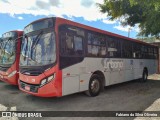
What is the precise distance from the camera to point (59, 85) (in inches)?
263

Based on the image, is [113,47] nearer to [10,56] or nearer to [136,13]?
[10,56]

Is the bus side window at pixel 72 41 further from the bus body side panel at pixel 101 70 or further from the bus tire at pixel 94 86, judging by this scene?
the bus tire at pixel 94 86

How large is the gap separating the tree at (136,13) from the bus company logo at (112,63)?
9.59 feet

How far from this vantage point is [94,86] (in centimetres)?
872

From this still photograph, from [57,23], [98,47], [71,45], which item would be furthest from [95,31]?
[57,23]

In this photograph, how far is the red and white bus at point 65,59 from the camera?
264 inches

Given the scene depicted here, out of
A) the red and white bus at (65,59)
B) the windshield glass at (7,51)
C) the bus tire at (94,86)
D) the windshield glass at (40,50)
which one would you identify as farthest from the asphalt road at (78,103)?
the windshield glass at (7,51)

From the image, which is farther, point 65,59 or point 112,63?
point 112,63

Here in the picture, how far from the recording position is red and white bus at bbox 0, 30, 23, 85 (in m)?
9.41

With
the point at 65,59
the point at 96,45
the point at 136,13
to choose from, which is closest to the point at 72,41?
the point at 65,59

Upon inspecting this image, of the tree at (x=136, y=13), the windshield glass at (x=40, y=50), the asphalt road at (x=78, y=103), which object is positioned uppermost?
the tree at (x=136, y=13)

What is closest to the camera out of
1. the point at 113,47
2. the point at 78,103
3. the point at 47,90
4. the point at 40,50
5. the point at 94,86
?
the point at 47,90

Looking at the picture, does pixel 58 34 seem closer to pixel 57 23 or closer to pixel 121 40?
pixel 57 23

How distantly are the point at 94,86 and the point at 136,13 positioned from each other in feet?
26.8
